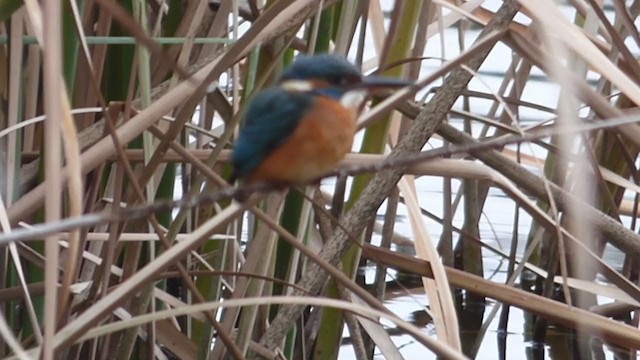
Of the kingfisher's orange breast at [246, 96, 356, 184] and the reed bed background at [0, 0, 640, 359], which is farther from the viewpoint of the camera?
the reed bed background at [0, 0, 640, 359]

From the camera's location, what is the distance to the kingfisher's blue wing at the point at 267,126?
5.34 ft

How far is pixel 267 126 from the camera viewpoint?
1640 mm

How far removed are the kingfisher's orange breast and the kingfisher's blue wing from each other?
10 millimetres

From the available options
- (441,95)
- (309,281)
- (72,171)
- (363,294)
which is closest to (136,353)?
(309,281)

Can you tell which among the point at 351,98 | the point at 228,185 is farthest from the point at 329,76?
the point at 228,185

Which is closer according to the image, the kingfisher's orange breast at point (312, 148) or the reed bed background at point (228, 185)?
the kingfisher's orange breast at point (312, 148)

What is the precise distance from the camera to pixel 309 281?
2.20 m

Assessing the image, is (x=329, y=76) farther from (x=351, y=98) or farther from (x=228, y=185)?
(x=228, y=185)

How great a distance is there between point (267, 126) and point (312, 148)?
0.08 meters

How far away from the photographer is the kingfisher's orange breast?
160 centimetres

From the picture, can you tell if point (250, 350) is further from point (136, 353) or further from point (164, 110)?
point (164, 110)

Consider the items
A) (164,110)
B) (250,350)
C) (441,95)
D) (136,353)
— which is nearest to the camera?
(164,110)

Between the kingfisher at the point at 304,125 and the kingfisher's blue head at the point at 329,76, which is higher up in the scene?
the kingfisher's blue head at the point at 329,76

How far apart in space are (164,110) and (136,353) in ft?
2.65
